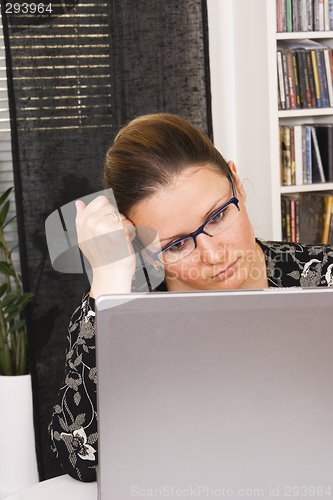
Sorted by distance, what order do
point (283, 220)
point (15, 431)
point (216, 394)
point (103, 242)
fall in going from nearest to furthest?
point (216, 394) → point (103, 242) → point (15, 431) → point (283, 220)

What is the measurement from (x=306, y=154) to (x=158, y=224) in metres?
1.21

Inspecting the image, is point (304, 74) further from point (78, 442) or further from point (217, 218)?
point (78, 442)

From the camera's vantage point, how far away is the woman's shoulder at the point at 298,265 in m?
1.33

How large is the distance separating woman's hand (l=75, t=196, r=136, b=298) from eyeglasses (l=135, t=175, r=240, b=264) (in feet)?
0.43

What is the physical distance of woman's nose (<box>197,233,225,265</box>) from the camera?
3.43ft

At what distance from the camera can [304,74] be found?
203cm

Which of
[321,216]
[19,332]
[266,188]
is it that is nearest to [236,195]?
[266,188]

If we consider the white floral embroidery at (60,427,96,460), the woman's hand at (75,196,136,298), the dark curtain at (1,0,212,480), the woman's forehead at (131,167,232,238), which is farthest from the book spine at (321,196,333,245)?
the white floral embroidery at (60,427,96,460)

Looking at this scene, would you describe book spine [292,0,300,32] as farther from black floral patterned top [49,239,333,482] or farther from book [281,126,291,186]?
black floral patterned top [49,239,333,482]

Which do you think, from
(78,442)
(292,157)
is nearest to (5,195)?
(292,157)

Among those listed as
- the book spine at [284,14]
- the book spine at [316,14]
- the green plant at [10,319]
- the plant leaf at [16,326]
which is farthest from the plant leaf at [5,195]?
the book spine at [316,14]

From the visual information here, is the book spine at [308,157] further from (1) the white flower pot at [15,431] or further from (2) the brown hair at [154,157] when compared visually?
(1) the white flower pot at [15,431]

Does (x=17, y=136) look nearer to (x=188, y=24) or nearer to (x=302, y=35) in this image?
(x=188, y=24)

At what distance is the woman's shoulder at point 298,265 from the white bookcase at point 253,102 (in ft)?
2.25
